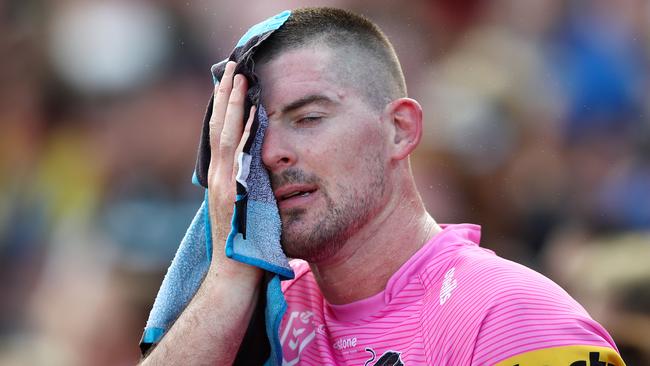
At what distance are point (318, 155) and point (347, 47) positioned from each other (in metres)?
0.45

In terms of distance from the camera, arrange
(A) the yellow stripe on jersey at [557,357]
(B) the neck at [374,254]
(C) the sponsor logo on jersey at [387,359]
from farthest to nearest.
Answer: (B) the neck at [374,254]
(C) the sponsor logo on jersey at [387,359]
(A) the yellow stripe on jersey at [557,357]

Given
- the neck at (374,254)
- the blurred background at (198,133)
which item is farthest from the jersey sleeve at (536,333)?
the blurred background at (198,133)

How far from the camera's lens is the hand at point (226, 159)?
3098mm

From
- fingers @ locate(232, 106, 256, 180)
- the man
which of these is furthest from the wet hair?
fingers @ locate(232, 106, 256, 180)

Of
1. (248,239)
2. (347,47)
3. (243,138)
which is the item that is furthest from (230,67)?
(248,239)

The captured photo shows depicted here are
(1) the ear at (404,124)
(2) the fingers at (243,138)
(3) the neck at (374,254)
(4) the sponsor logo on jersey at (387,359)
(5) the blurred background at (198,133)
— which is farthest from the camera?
(5) the blurred background at (198,133)

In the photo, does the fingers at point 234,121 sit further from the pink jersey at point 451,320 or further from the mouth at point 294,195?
the pink jersey at point 451,320

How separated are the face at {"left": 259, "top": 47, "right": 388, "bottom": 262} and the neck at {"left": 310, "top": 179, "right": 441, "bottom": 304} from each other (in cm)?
5

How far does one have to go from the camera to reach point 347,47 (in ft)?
11.0

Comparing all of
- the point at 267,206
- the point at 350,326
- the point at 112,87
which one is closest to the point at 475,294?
the point at 350,326

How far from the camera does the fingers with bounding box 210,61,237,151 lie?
3.21 m

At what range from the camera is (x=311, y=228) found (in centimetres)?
310

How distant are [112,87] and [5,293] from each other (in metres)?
1.45

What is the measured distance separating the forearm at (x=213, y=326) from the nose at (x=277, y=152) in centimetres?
37
